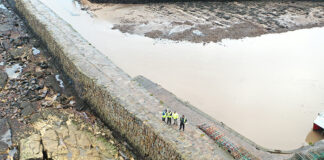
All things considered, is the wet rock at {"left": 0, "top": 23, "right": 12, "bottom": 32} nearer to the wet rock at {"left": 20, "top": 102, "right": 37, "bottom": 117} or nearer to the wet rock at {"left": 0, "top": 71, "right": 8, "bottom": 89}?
the wet rock at {"left": 0, "top": 71, "right": 8, "bottom": 89}

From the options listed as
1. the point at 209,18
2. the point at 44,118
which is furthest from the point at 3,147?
the point at 209,18

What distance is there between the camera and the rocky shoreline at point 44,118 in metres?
7.14

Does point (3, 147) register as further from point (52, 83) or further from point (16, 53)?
point (16, 53)

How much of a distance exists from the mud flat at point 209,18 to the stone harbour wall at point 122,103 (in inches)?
249

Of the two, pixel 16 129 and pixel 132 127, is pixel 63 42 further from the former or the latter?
pixel 132 127

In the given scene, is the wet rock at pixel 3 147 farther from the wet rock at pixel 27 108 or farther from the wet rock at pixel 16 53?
the wet rock at pixel 16 53

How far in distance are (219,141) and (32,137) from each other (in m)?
5.15

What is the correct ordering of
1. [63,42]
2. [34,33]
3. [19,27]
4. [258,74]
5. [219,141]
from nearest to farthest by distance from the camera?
[219,141] < [63,42] < [258,74] < [34,33] < [19,27]

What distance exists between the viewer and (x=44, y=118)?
336 inches

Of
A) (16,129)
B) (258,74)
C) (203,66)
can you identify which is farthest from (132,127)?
(258,74)

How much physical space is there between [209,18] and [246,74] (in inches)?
289

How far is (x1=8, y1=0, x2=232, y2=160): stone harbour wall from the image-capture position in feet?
19.6

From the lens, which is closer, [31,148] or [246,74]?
[31,148]

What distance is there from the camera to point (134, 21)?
1819cm
